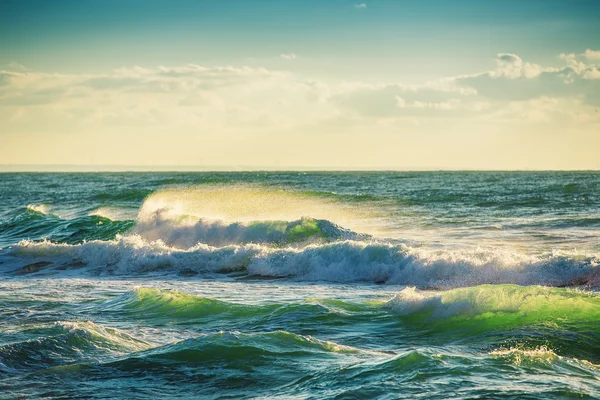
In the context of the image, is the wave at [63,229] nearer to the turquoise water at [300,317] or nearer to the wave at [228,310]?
the turquoise water at [300,317]

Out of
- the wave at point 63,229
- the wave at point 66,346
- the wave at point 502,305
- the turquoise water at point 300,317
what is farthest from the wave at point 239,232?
the wave at point 66,346

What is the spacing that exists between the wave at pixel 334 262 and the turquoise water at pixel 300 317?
5cm

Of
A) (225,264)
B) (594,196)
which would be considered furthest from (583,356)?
(594,196)

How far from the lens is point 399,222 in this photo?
30.9 metres

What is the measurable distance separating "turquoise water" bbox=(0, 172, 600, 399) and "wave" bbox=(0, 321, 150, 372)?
0.03 meters

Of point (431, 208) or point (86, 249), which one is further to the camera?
point (431, 208)

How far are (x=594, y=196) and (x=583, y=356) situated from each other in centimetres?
4159

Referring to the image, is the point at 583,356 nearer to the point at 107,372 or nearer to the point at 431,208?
the point at 107,372

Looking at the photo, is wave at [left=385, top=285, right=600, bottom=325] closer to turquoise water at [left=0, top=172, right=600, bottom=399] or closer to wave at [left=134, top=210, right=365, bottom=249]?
turquoise water at [left=0, top=172, right=600, bottom=399]

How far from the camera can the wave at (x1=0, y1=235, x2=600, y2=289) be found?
1553 cm

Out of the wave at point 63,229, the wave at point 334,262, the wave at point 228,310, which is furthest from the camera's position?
the wave at point 63,229

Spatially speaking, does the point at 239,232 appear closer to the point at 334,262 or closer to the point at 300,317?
the point at 334,262

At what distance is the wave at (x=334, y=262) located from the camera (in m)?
15.5

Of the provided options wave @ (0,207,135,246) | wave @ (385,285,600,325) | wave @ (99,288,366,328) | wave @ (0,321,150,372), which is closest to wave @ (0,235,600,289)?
wave @ (385,285,600,325)
